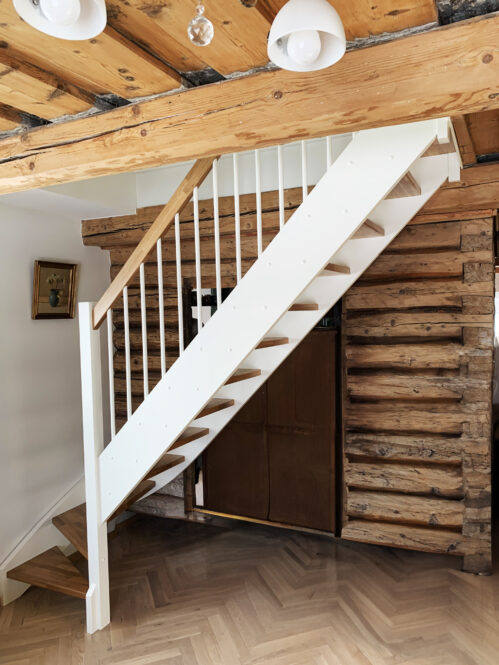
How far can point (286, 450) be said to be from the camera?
4504 millimetres

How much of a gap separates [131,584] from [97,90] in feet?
10.9

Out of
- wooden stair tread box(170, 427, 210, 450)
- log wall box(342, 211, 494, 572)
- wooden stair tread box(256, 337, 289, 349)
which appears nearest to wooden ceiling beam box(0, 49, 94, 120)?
wooden stair tread box(256, 337, 289, 349)

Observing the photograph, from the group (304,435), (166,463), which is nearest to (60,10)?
(166,463)

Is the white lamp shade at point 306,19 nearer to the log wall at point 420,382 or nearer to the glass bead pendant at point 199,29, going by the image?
the glass bead pendant at point 199,29

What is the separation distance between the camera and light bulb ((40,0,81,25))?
→ 1.10m

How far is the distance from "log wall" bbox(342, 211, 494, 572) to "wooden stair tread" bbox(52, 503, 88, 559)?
2045 mm

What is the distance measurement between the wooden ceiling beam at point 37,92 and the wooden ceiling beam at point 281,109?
0.09 meters

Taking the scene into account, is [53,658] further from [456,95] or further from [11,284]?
[456,95]

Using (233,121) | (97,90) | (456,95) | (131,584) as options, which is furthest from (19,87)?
(131,584)

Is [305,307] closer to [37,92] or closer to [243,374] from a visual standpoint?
[243,374]

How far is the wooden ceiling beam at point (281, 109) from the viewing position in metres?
1.53

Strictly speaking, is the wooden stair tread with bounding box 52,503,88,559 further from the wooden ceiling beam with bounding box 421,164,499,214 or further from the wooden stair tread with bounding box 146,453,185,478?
A: the wooden ceiling beam with bounding box 421,164,499,214

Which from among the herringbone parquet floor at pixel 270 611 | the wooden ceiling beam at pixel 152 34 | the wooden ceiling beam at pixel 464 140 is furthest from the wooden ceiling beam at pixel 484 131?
the herringbone parquet floor at pixel 270 611

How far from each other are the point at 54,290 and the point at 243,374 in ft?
6.37
